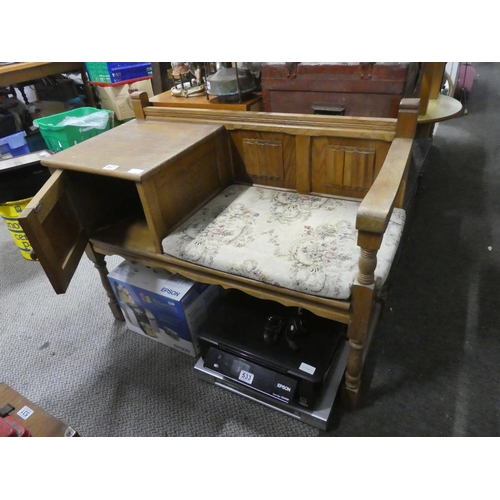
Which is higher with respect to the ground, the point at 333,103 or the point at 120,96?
the point at 333,103

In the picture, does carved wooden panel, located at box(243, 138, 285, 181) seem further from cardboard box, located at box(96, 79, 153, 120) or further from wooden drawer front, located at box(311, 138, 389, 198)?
cardboard box, located at box(96, 79, 153, 120)

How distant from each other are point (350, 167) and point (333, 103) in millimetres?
210

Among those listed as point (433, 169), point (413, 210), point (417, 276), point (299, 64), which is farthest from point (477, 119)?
point (299, 64)

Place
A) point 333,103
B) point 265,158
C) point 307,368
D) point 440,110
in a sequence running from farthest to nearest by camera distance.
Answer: point 440,110
point 265,158
point 333,103
point 307,368

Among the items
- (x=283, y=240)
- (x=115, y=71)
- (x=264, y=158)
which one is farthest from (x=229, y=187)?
(x=115, y=71)

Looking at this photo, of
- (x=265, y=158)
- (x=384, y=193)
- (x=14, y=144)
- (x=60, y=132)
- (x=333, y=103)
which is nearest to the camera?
(x=384, y=193)

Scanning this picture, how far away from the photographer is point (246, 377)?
3.85ft

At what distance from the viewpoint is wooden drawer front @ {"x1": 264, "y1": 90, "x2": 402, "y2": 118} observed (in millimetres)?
1134

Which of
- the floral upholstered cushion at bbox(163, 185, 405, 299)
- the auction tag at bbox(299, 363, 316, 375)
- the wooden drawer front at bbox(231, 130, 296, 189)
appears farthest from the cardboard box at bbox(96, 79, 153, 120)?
the auction tag at bbox(299, 363, 316, 375)

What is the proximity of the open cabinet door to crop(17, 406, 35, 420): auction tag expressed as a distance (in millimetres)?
315

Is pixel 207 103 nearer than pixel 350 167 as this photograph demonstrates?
No

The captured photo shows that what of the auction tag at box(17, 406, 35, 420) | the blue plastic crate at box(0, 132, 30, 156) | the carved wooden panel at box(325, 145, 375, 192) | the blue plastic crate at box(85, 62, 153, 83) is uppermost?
the blue plastic crate at box(85, 62, 153, 83)

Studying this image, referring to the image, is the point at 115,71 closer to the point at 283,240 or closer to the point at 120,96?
the point at 120,96

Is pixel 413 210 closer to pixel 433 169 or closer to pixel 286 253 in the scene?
pixel 433 169
